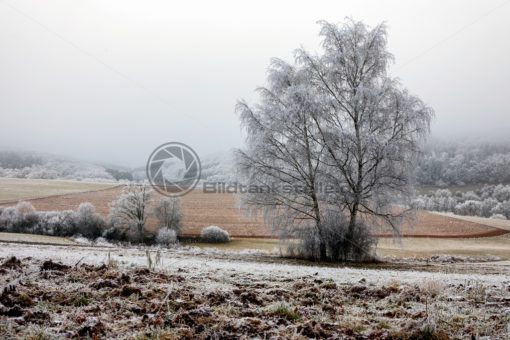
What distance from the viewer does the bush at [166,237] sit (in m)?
44.0

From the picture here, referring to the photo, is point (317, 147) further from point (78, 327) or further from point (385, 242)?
point (385, 242)

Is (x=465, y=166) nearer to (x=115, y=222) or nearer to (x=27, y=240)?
(x=115, y=222)

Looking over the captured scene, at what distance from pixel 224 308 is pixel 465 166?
13635 cm

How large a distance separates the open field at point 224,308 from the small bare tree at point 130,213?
39807 mm

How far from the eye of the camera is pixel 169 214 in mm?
49094

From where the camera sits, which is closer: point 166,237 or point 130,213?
point 166,237

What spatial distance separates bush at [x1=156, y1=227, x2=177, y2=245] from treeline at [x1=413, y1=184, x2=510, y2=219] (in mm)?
55513

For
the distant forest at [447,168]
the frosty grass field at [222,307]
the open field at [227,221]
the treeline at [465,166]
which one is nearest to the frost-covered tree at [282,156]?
the frosty grass field at [222,307]

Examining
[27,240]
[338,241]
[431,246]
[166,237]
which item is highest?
[338,241]

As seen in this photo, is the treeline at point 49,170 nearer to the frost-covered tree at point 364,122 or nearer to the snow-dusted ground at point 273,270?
the frost-covered tree at point 364,122

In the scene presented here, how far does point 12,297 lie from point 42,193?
7293 cm

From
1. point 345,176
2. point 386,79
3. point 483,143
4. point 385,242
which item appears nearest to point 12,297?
point 345,176

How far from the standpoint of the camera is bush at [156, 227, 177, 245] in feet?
144

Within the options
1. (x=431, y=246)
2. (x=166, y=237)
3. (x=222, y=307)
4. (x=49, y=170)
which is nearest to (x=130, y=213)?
(x=166, y=237)
